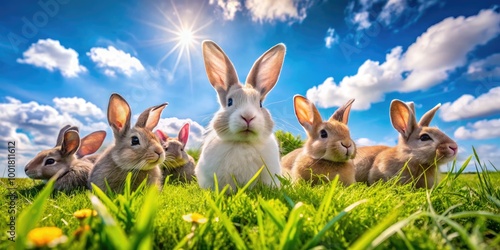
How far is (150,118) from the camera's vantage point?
5012 millimetres

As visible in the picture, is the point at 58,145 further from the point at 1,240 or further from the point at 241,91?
the point at 1,240

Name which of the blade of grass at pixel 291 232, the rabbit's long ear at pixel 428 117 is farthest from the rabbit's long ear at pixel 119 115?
the rabbit's long ear at pixel 428 117

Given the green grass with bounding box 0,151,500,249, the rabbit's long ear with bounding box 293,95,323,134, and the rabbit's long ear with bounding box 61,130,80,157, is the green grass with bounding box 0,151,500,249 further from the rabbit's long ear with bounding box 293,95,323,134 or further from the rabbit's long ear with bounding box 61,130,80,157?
the rabbit's long ear with bounding box 61,130,80,157

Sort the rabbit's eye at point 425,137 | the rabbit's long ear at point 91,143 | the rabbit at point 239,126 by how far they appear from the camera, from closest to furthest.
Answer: the rabbit at point 239,126 < the rabbit's eye at point 425,137 < the rabbit's long ear at point 91,143

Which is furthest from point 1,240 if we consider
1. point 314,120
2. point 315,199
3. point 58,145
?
point 58,145

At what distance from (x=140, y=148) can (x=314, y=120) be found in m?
2.51

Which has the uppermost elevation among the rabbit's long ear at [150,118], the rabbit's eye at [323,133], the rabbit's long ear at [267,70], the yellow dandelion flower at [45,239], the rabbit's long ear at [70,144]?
the rabbit's long ear at [267,70]

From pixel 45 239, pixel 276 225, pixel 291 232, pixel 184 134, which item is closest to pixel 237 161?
pixel 276 225

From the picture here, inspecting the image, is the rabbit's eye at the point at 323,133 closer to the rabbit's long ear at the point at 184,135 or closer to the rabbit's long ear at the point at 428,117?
the rabbit's long ear at the point at 428,117

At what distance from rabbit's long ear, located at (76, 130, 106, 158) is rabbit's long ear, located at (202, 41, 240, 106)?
9.65 feet

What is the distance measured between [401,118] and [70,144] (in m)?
5.33

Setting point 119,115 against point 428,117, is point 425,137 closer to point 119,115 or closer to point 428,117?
point 428,117

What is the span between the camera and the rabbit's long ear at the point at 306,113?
5.04 m

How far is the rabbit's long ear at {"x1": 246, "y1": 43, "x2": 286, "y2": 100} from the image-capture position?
165 inches
